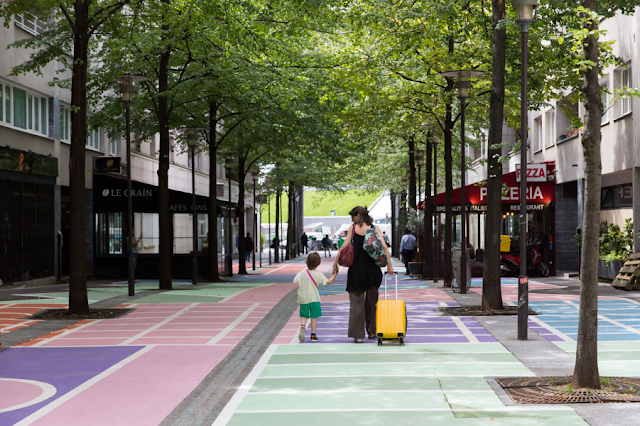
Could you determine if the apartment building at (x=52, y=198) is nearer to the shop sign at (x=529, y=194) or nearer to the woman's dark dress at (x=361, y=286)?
the shop sign at (x=529, y=194)

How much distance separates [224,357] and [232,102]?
54.5ft

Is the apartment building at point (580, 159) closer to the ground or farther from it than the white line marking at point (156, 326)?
farther from it

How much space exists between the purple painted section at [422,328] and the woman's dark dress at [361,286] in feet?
1.13

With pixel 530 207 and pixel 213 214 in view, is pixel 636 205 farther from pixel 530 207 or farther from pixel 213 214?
pixel 213 214

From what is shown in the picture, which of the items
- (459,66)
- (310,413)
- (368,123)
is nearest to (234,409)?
(310,413)

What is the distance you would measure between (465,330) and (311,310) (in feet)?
8.90

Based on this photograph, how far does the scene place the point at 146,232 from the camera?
30359 millimetres

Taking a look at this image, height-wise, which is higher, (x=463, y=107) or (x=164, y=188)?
(x=463, y=107)

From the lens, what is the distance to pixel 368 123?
24078mm

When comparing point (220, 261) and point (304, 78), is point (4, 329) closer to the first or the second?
point (304, 78)

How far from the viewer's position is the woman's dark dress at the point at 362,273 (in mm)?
11500

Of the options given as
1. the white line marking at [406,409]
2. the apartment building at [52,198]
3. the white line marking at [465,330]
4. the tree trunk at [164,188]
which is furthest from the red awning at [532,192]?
the white line marking at [406,409]

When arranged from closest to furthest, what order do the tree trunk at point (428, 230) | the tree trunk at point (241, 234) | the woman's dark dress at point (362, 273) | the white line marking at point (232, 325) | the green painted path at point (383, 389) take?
1. the green painted path at point (383, 389)
2. the woman's dark dress at point (362, 273)
3. the white line marking at point (232, 325)
4. the tree trunk at point (428, 230)
5. the tree trunk at point (241, 234)

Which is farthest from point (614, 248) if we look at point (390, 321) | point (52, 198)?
point (52, 198)
